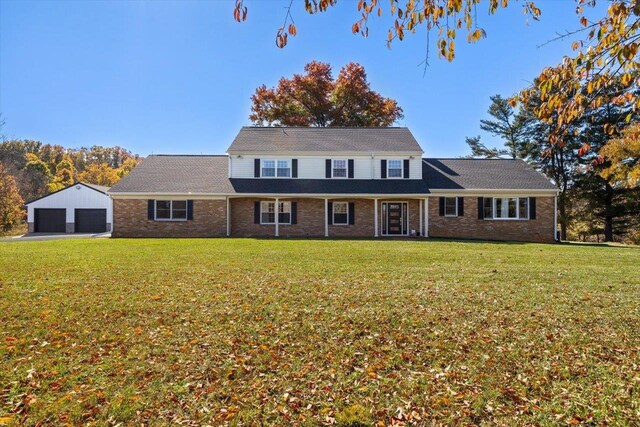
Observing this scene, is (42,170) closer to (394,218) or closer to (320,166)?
(320,166)

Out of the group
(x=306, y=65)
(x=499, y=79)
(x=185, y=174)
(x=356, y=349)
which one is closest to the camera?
(x=356, y=349)

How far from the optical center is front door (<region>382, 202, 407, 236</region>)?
21938mm

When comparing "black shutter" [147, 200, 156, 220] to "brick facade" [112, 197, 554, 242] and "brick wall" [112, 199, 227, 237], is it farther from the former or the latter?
"brick facade" [112, 197, 554, 242]

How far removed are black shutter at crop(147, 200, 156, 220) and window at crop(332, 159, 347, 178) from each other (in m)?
10.1

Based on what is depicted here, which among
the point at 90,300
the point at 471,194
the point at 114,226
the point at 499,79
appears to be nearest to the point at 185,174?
the point at 114,226

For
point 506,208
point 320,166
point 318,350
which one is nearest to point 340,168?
point 320,166

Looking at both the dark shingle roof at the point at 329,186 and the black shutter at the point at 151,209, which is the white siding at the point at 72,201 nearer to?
the black shutter at the point at 151,209

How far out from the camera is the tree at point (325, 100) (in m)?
34.9

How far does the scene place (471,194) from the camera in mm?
21438

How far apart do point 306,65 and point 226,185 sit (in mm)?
19640

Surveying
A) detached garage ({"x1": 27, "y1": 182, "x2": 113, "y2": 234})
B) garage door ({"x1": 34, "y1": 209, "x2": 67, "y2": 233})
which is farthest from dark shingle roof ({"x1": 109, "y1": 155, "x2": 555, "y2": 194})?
garage door ({"x1": 34, "y1": 209, "x2": 67, "y2": 233})

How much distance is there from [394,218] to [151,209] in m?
13.5

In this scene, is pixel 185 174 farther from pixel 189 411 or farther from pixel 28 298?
pixel 189 411

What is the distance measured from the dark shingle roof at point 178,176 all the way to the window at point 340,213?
5.81 metres
